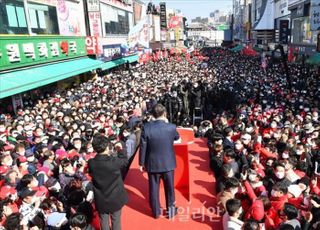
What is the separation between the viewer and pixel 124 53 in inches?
1160

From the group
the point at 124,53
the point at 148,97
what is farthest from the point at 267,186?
the point at 124,53

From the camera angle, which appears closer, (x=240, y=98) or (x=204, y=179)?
(x=204, y=179)

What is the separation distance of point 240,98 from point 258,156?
785cm

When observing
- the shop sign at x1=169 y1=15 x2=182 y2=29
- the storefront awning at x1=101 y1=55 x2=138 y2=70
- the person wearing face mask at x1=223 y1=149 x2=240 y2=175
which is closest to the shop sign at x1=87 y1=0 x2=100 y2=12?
the storefront awning at x1=101 y1=55 x2=138 y2=70

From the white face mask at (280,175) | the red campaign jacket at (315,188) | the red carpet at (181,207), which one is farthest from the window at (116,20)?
the red campaign jacket at (315,188)

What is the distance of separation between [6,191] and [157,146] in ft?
8.87

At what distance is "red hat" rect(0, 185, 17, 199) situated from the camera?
16.1 feet

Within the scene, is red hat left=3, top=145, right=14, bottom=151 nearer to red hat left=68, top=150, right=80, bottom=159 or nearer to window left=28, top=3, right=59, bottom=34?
red hat left=68, top=150, right=80, bottom=159

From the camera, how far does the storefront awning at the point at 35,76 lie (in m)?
11.3

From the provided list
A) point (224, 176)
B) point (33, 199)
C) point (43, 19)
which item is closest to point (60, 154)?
point (33, 199)

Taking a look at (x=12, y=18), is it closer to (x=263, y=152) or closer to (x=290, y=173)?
(x=263, y=152)

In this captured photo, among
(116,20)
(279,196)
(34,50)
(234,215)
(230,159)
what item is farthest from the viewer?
(116,20)

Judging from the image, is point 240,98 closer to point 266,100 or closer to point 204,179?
point 266,100

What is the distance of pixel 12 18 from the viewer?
525 inches
